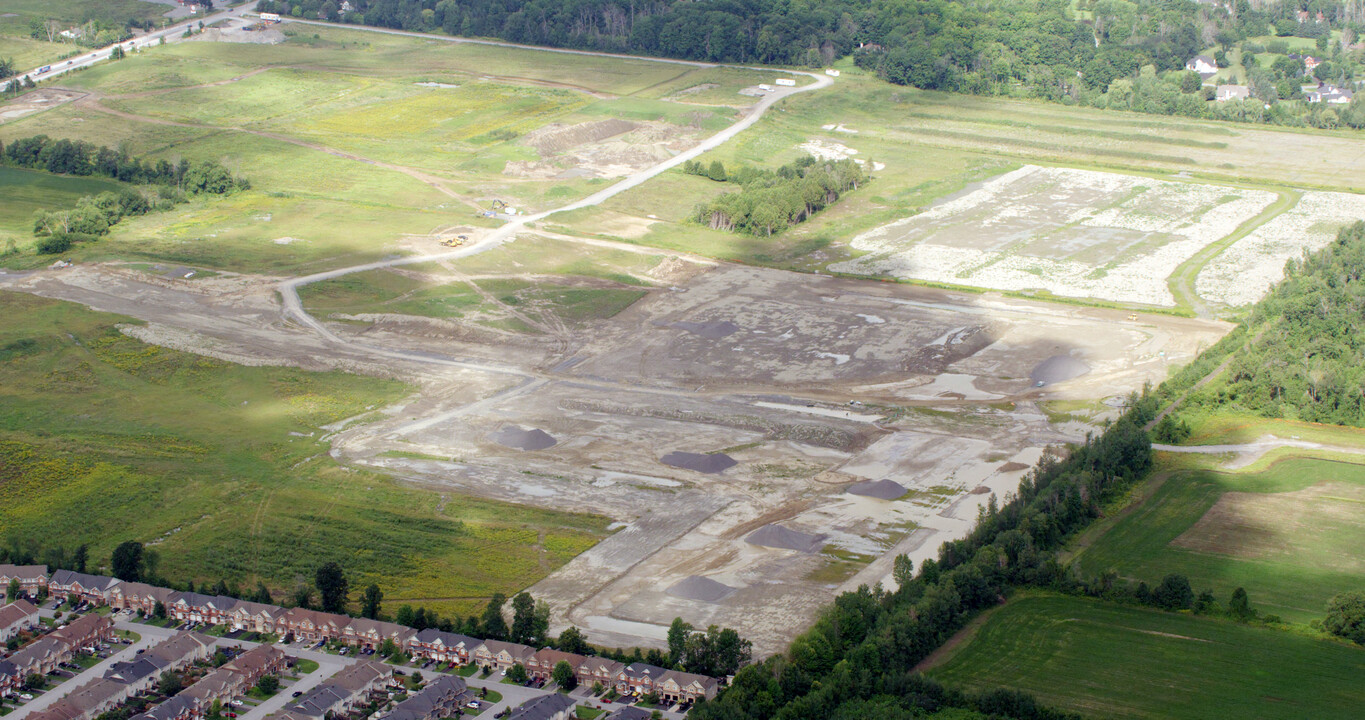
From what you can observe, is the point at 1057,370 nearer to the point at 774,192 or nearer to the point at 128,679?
Answer: the point at 774,192

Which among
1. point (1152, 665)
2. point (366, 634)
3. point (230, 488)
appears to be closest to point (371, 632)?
point (366, 634)

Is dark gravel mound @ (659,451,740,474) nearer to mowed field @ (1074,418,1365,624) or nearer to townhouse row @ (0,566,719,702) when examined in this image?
mowed field @ (1074,418,1365,624)

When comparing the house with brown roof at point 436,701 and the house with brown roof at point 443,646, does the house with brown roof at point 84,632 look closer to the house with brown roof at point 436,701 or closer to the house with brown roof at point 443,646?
the house with brown roof at point 443,646

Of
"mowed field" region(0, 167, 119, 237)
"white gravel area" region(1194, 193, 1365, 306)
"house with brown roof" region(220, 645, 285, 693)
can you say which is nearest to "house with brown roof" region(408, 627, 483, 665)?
"house with brown roof" region(220, 645, 285, 693)

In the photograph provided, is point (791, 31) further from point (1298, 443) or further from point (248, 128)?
point (1298, 443)

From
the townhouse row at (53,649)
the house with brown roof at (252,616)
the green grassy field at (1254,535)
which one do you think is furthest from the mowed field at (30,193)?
the green grassy field at (1254,535)

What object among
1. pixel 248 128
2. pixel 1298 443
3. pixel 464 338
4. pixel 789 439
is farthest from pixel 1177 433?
pixel 248 128
